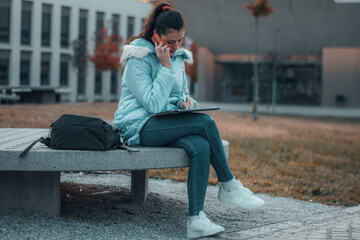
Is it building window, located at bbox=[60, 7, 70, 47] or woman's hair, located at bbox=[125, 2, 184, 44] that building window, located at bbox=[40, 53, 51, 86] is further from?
woman's hair, located at bbox=[125, 2, 184, 44]

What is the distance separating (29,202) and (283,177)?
420cm

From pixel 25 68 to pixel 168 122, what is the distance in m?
7.10


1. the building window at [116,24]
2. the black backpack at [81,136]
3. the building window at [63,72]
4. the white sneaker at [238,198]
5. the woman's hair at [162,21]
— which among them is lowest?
the white sneaker at [238,198]

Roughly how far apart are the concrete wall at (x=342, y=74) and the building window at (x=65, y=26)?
35.8 meters

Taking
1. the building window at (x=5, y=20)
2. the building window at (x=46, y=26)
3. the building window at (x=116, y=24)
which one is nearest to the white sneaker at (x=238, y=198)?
the building window at (x=5, y=20)

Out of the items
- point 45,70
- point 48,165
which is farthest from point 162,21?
point 45,70

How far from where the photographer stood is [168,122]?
170 inches

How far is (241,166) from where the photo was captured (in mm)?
8234

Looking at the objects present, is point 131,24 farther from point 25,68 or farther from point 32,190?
point 32,190

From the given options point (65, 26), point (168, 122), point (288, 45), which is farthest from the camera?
point (288, 45)

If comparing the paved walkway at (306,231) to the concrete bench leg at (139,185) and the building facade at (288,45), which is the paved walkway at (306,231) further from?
the building facade at (288,45)

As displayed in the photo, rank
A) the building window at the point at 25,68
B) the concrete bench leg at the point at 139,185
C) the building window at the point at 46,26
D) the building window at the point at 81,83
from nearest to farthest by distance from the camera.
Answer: the concrete bench leg at the point at 139,185 < the building window at the point at 25,68 < the building window at the point at 46,26 < the building window at the point at 81,83

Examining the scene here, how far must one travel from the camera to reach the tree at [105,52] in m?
22.8

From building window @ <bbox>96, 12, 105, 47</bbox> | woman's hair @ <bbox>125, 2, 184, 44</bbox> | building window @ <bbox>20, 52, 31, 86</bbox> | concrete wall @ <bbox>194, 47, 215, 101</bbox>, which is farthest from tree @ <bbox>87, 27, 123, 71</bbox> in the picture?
concrete wall @ <bbox>194, 47, 215, 101</bbox>
